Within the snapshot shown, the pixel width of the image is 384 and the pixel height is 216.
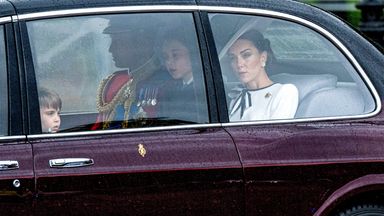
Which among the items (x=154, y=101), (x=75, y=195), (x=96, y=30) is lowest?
(x=75, y=195)

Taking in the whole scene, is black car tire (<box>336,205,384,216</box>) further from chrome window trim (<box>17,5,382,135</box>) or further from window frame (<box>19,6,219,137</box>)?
window frame (<box>19,6,219,137</box>)

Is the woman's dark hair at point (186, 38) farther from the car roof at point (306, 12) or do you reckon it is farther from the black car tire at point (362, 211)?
the black car tire at point (362, 211)

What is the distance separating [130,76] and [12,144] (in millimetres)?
606

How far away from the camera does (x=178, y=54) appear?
209 inches

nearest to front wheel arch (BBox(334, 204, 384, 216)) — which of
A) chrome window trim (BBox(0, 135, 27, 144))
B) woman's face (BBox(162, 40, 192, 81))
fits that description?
woman's face (BBox(162, 40, 192, 81))

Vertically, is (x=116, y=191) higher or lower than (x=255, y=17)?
lower

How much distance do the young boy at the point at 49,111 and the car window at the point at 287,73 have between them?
0.78 meters

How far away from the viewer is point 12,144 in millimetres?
4988

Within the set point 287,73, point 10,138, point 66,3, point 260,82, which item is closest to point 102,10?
point 66,3

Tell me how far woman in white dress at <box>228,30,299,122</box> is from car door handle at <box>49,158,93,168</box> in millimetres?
756

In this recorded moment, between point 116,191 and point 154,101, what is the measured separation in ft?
1.52

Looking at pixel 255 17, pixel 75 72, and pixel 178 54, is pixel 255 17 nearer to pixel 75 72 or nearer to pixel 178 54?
pixel 178 54

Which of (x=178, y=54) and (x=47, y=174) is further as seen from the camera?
(x=178, y=54)

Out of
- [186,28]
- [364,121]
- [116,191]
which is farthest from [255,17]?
[116,191]
